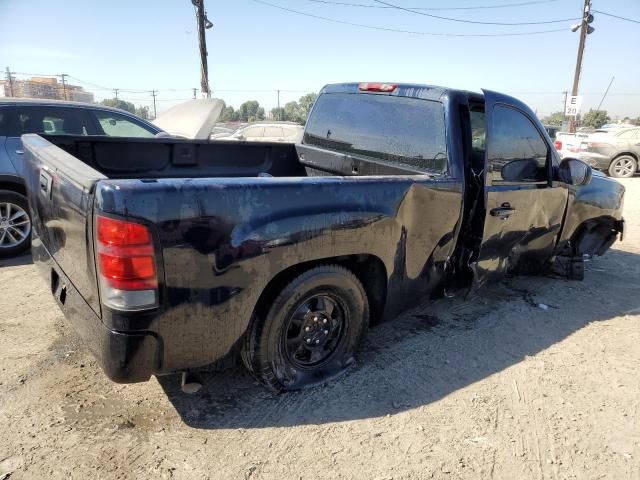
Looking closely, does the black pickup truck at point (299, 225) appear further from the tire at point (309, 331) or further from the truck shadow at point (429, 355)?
the truck shadow at point (429, 355)

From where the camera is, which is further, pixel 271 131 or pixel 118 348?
pixel 271 131

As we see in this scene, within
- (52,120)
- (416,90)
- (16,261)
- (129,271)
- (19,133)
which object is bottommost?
(16,261)

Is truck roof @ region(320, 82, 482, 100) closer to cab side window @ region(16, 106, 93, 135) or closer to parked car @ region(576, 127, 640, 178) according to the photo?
cab side window @ region(16, 106, 93, 135)

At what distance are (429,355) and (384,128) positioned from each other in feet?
5.73

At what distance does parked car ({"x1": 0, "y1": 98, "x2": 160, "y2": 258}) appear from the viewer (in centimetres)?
517

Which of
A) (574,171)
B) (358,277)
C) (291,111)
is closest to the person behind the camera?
(358,277)

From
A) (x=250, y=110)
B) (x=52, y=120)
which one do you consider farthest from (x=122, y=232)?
(x=250, y=110)

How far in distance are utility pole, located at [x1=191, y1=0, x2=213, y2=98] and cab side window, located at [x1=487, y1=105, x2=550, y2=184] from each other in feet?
60.9

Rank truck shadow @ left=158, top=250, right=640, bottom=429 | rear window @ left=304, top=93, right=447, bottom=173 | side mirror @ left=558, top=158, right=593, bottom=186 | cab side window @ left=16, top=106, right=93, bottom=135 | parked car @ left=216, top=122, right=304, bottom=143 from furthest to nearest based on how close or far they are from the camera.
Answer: parked car @ left=216, top=122, right=304, bottom=143 < cab side window @ left=16, top=106, right=93, bottom=135 < side mirror @ left=558, top=158, right=593, bottom=186 < rear window @ left=304, top=93, right=447, bottom=173 < truck shadow @ left=158, top=250, right=640, bottom=429

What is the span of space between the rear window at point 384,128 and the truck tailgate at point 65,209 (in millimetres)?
2096

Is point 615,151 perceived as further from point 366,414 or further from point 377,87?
point 366,414

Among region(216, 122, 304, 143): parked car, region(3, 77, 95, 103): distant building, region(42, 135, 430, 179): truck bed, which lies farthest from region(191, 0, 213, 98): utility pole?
region(3, 77, 95, 103): distant building

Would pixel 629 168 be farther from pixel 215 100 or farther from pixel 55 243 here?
pixel 55 243

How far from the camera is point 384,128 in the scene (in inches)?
141
